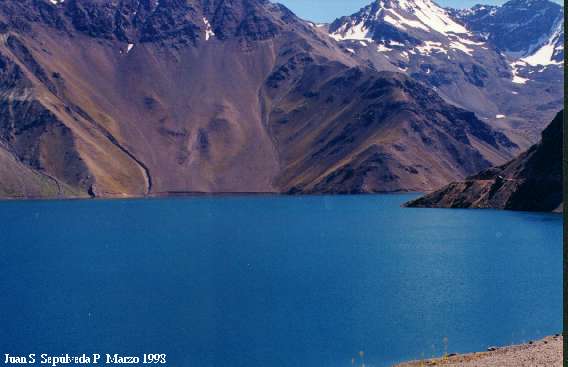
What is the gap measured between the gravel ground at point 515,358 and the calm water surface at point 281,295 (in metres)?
4.89

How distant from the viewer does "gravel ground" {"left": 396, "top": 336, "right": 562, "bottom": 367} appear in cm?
4309

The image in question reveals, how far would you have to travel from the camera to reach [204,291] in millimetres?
87938

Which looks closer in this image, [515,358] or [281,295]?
[515,358]

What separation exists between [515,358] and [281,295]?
40162mm

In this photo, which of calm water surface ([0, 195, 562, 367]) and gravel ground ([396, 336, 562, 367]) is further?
calm water surface ([0, 195, 562, 367])

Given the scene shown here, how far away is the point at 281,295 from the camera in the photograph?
8362 cm

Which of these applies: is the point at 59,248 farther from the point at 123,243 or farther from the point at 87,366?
the point at 87,366

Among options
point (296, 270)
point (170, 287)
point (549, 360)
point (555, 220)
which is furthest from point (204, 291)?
point (555, 220)

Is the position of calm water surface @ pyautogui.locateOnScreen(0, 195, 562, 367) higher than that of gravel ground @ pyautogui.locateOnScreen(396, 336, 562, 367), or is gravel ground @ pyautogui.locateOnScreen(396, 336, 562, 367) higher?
calm water surface @ pyautogui.locateOnScreen(0, 195, 562, 367)

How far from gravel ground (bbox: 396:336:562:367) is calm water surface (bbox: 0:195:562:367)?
489 cm

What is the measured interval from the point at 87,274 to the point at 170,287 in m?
19.0

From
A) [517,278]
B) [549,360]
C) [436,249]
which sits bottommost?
[549,360]

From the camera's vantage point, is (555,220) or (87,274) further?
(555,220)

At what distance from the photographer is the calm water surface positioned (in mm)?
61812
